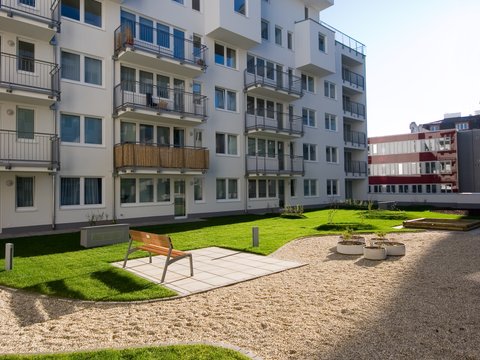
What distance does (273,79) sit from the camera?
96.8ft

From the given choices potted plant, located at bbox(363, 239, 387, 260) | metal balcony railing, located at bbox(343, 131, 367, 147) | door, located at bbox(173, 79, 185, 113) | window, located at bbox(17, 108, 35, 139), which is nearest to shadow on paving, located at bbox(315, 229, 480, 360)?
potted plant, located at bbox(363, 239, 387, 260)

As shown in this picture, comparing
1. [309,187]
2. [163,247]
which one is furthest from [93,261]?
[309,187]

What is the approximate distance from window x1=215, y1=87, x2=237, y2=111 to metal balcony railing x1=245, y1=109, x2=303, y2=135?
129 cm

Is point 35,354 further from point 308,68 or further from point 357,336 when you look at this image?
point 308,68

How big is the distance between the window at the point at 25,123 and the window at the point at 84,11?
556cm

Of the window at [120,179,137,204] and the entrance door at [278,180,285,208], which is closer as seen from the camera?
the window at [120,179,137,204]

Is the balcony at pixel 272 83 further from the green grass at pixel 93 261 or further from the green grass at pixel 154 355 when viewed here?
the green grass at pixel 154 355

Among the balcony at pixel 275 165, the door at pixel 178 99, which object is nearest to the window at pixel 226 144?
the balcony at pixel 275 165

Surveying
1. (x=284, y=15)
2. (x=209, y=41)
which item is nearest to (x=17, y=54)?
(x=209, y=41)

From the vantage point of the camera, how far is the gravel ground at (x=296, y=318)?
15.4ft

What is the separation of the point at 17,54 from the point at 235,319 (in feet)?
57.7

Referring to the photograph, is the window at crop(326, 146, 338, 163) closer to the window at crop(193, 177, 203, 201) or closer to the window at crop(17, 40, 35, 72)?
the window at crop(193, 177, 203, 201)

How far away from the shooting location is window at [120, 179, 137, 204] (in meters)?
20.2

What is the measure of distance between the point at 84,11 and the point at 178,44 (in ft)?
19.3
